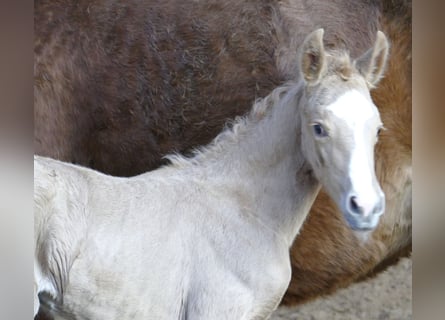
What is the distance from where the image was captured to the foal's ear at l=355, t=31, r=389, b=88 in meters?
2.53

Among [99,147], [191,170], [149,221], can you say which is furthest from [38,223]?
[99,147]

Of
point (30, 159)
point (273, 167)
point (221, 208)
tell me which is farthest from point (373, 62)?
point (30, 159)

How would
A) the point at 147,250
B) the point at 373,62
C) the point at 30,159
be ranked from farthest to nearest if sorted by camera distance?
the point at 30,159, the point at 373,62, the point at 147,250

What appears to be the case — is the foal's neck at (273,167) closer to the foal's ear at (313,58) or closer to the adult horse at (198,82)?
the foal's ear at (313,58)

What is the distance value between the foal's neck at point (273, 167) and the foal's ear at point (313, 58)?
0.10 meters

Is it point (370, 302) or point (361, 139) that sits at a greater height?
point (361, 139)

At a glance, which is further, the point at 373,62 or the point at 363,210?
the point at 373,62

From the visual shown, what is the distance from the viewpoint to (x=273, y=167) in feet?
8.56

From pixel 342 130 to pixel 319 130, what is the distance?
3.4 inches

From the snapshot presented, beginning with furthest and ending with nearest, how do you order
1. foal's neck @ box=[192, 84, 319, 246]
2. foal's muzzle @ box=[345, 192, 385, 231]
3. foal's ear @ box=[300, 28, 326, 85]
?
foal's neck @ box=[192, 84, 319, 246] → foal's ear @ box=[300, 28, 326, 85] → foal's muzzle @ box=[345, 192, 385, 231]

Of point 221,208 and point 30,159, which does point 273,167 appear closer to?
point 221,208

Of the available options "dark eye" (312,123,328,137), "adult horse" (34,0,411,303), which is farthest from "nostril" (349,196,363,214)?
"adult horse" (34,0,411,303)

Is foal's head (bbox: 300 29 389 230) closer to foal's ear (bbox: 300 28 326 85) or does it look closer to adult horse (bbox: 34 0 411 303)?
foal's ear (bbox: 300 28 326 85)

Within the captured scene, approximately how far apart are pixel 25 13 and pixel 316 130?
46.2 inches
